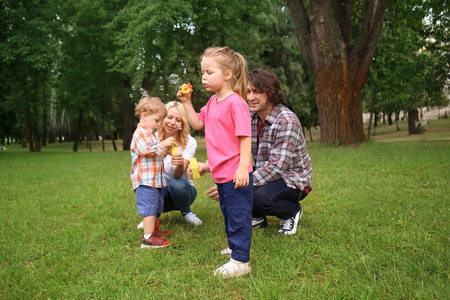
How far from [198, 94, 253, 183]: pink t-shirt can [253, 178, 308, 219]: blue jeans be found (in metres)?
0.87

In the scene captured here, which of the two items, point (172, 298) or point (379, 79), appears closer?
point (172, 298)

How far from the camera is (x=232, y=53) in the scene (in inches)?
113

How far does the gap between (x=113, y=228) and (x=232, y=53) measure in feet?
8.42

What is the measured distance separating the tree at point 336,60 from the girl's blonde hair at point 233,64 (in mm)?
10261

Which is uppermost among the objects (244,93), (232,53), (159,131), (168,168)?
(232,53)

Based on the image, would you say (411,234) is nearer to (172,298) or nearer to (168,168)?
(172,298)

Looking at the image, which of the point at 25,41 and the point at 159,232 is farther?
the point at 25,41

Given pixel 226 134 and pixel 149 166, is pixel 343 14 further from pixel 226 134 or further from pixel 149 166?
pixel 226 134

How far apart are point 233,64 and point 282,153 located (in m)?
1.17

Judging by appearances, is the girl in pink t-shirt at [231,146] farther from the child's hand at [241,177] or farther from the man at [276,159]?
the man at [276,159]

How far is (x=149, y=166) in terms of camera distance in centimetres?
370

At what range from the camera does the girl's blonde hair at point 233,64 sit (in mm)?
2789

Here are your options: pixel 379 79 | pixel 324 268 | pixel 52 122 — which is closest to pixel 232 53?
pixel 324 268

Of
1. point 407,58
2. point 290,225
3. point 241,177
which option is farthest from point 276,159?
point 407,58
